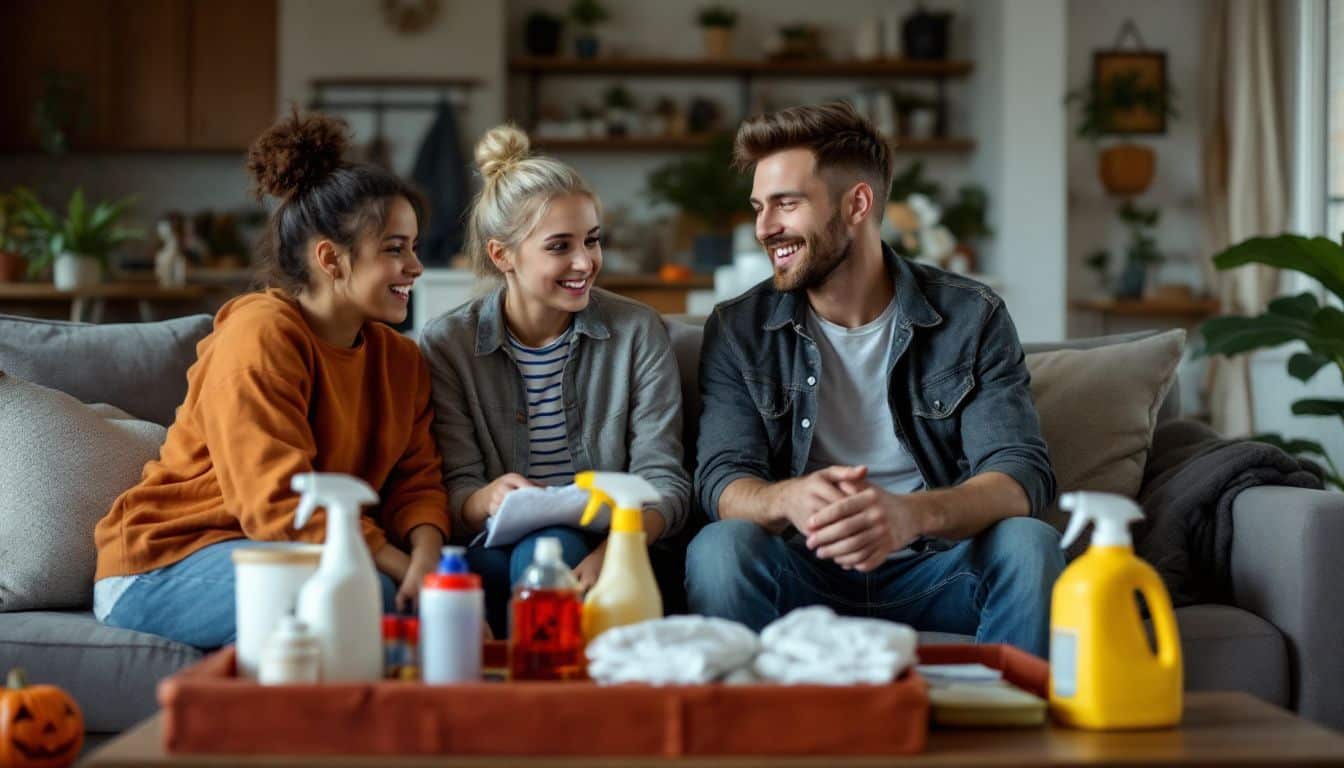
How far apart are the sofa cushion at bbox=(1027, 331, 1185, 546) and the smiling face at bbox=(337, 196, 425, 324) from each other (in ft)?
3.66

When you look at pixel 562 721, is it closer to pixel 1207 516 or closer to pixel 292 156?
pixel 292 156

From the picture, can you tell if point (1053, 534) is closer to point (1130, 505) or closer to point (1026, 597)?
point (1026, 597)

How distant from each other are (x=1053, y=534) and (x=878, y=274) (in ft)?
2.16

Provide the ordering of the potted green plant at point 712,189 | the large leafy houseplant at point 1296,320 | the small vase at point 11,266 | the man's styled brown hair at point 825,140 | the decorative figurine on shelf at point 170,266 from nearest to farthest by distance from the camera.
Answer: the man's styled brown hair at point 825,140 → the large leafy houseplant at point 1296,320 → the small vase at point 11,266 → the decorative figurine on shelf at point 170,266 → the potted green plant at point 712,189

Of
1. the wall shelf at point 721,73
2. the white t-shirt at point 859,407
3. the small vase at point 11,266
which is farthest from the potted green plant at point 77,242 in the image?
the white t-shirt at point 859,407

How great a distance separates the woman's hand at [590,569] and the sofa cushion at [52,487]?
2.50 feet

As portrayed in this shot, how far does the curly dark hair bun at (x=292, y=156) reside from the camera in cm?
228

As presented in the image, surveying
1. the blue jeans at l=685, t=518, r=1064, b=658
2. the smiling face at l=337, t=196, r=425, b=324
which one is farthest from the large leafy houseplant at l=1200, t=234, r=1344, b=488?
the smiling face at l=337, t=196, r=425, b=324

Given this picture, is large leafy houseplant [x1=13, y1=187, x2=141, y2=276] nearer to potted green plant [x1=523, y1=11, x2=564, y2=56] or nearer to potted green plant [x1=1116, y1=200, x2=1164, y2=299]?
potted green plant [x1=523, y1=11, x2=564, y2=56]

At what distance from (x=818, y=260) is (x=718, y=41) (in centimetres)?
496

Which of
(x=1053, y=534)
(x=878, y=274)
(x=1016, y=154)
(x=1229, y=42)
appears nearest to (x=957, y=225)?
(x=1016, y=154)

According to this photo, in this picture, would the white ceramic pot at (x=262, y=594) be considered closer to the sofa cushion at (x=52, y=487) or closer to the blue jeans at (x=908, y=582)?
the blue jeans at (x=908, y=582)

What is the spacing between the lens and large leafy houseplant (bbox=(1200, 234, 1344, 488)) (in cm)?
329

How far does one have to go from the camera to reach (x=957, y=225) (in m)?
6.94
